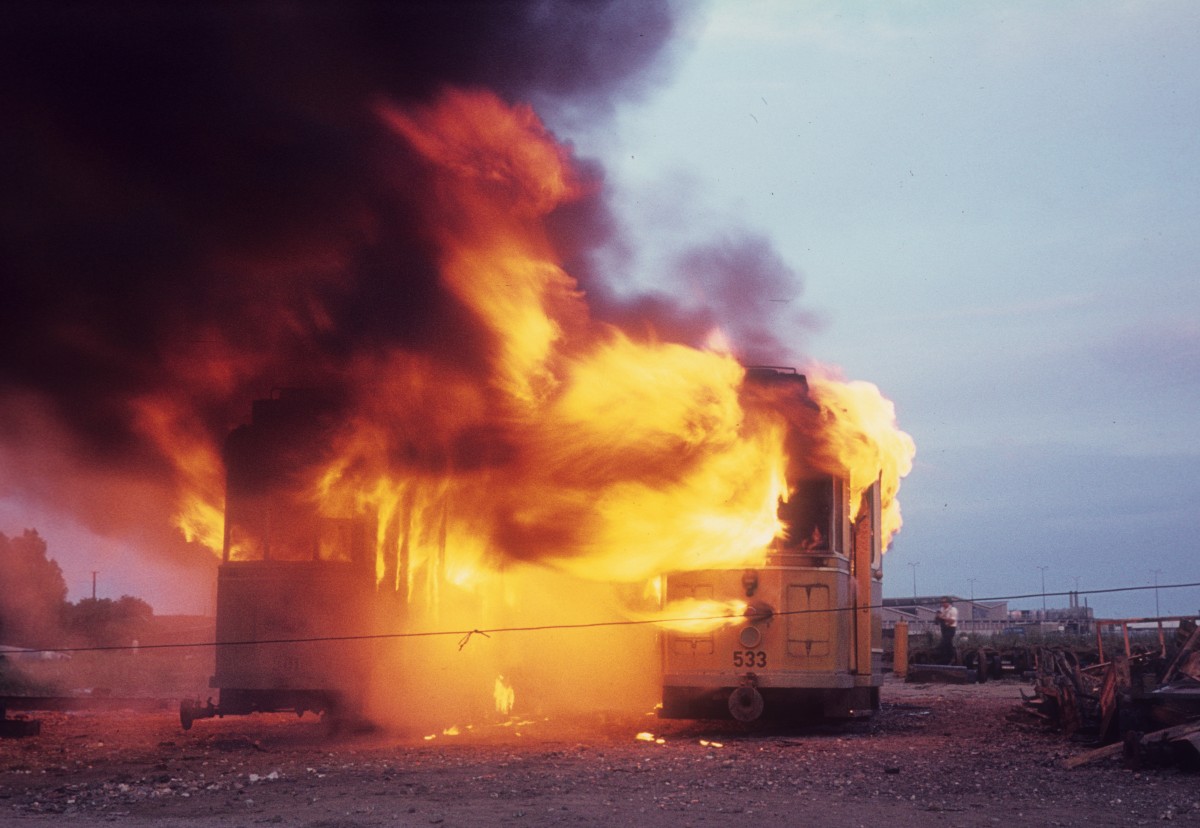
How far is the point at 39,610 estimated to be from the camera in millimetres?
36219

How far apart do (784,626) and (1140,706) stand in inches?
149

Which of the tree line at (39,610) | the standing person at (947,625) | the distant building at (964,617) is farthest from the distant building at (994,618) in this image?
the tree line at (39,610)

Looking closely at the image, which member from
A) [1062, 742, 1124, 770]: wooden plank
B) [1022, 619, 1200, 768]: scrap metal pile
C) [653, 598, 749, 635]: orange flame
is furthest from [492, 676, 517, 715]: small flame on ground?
[1062, 742, 1124, 770]: wooden plank

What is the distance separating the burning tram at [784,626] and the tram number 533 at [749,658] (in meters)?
0.01

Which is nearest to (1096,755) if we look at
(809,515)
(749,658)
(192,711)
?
(749,658)

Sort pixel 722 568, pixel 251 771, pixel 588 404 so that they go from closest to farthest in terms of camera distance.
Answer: pixel 251 771 → pixel 722 568 → pixel 588 404

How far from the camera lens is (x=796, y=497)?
49.6 ft

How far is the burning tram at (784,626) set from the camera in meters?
14.6

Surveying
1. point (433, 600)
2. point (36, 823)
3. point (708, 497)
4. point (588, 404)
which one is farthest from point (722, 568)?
point (36, 823)

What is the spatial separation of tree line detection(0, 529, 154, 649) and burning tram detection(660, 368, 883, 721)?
863 inches

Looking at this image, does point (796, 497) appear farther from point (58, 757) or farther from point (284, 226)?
point (58, 757)

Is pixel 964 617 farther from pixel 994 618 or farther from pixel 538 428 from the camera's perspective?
pixel 538 428

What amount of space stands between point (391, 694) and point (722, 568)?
14.0ft

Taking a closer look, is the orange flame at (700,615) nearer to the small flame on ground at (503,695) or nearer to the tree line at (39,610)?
the small flame on ground at (503,695)
